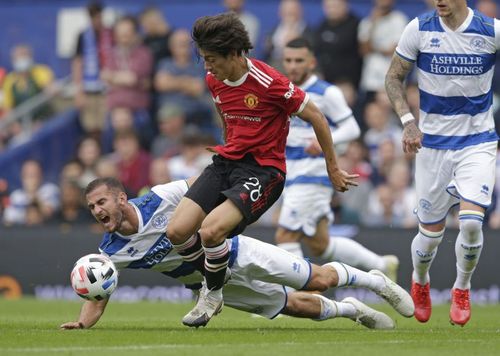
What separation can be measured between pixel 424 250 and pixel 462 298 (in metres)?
0.67

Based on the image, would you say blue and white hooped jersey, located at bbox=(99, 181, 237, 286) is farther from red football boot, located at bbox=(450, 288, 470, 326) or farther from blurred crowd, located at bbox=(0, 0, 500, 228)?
blurred crowd, located at bbox=(0, 0, 500, 228)

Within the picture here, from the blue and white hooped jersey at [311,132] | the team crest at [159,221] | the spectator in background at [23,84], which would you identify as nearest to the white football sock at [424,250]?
the blue and white hooped jersey at [311,132]

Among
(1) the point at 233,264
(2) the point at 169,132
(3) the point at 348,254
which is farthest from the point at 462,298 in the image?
(2) the point at 169,132

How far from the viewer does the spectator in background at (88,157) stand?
19.2 m

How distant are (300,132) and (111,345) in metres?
5.33

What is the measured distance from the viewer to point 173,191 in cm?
1011

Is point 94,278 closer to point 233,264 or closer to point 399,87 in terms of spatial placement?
point 233,264

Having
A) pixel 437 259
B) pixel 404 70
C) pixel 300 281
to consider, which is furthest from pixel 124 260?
pixel 437 259

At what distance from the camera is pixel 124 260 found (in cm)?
986

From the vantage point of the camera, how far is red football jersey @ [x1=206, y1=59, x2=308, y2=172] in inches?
379

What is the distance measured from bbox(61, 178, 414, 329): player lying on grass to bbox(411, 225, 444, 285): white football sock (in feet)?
3.17

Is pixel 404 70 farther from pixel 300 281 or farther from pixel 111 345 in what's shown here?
pixel 111 345

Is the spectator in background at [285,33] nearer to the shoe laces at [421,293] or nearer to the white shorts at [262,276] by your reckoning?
the shoe laces at [421,293]

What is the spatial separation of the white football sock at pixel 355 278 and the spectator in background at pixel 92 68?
1104 cm
